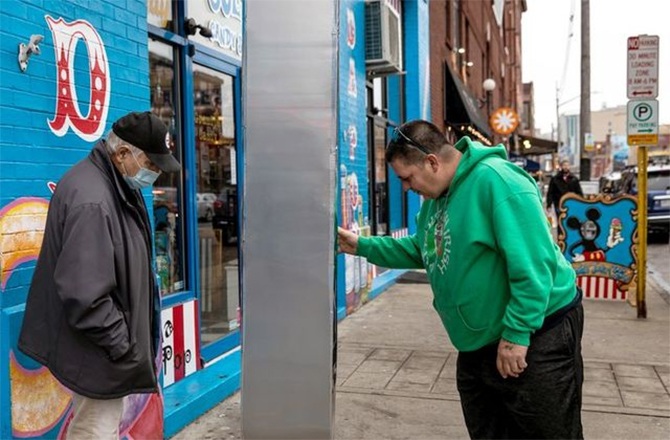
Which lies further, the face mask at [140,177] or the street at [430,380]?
the street at [430,380]

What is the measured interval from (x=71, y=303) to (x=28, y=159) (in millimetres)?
1121

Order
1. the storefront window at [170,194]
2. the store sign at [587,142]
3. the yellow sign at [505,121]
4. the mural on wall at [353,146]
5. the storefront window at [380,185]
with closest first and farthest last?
the storefront window at [170,194]
the mural on wall at [353,146]
the storefront window at [380,185]
the store sign at [587,142]
the yellow sign at [505,121]

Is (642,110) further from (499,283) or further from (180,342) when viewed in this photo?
(499,283)

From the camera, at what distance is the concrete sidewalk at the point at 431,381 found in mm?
4402

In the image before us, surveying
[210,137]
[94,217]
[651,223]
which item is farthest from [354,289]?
[651,223]

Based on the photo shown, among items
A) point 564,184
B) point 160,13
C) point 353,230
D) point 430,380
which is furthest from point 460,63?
point 160,13

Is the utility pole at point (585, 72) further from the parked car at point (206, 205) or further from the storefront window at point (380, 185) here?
the parked car at point (206, 205)

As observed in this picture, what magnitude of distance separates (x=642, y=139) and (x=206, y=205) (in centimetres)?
502

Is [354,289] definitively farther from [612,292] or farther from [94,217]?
[94,217]

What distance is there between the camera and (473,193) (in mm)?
2578

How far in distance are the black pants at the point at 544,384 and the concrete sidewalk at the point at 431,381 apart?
5.53 feet

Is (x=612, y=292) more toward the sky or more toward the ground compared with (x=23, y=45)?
more toward the ground

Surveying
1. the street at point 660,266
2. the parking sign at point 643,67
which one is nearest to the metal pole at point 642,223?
the parking sign at point 643,67

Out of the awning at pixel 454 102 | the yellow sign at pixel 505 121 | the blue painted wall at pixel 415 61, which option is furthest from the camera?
the yellow sign at pixel 505 121
